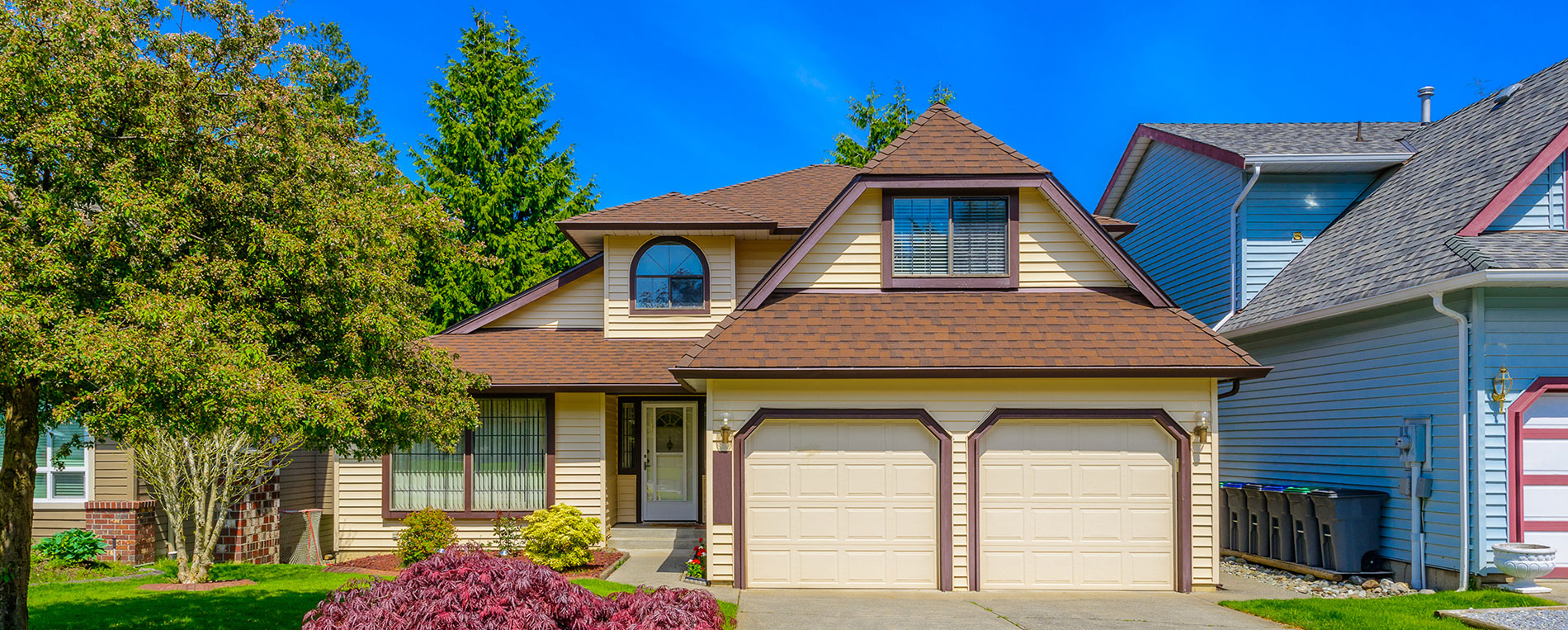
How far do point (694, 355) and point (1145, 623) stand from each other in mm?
5527

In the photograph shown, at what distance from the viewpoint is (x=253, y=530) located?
14.3 metres

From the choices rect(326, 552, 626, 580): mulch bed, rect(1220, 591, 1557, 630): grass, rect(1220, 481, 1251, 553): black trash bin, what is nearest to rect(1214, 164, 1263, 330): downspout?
rect(1220, 481, 1251, 553): black trash bin

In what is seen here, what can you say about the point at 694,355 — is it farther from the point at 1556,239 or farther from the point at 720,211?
the point at 1556,239

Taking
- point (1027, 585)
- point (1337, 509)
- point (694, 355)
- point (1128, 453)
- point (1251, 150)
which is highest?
point (1251, 150)

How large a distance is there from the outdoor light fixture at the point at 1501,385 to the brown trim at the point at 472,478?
39.9 ft

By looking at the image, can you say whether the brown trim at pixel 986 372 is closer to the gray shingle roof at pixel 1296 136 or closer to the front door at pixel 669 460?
the front door at pixel 669 460

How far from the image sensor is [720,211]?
622 inches

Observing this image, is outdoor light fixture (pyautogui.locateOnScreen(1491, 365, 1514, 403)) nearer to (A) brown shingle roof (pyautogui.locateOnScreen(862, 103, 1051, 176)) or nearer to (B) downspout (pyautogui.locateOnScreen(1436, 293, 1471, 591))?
(B) downspout (pyautogui.locateOnScreen(1436, 293, 1471, 591))

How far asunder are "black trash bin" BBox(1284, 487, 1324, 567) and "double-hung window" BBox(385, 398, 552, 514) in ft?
34.9

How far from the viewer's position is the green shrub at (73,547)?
43.4ft

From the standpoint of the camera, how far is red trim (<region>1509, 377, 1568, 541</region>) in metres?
10.8

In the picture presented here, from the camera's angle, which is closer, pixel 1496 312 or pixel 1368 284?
pixel 1496 312

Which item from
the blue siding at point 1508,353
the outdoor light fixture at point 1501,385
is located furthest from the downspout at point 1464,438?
the outdoor light fixture at point 1501,385

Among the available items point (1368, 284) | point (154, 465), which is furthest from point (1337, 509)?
point (154, 465)
